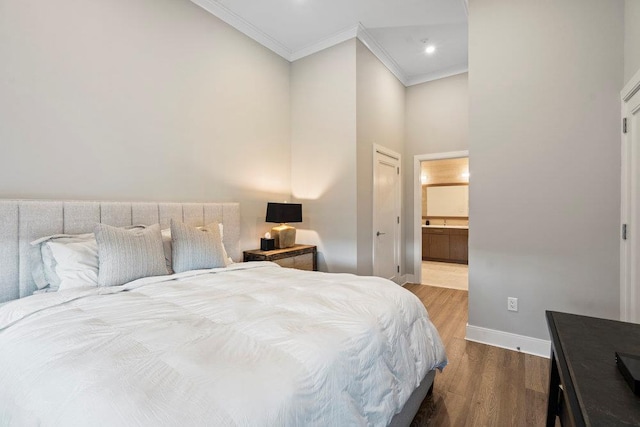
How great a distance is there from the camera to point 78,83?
7.00 feet

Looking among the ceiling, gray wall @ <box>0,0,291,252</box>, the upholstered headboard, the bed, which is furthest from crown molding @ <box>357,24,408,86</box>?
the bed

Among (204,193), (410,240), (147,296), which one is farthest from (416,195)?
(147,296)

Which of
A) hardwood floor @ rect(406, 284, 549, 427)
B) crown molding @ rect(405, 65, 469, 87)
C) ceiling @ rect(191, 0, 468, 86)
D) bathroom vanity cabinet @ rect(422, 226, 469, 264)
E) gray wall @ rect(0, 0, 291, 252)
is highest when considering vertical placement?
ceiling @ rect(191, 0, 468, 86)

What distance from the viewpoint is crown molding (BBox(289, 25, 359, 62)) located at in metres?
3.43

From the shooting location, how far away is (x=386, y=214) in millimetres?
4273

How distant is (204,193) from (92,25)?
156 centimetres

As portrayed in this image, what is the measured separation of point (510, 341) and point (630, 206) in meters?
1.40

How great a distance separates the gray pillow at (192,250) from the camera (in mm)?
2173

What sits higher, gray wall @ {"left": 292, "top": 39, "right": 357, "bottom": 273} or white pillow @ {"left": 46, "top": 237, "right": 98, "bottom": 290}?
gray wall @ {"left": 292, "top": 39, "right": 357, "bottom": 273}

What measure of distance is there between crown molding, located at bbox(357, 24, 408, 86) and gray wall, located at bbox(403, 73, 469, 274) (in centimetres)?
39

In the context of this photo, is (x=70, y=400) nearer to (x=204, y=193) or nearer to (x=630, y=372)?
(x=630, y=372)

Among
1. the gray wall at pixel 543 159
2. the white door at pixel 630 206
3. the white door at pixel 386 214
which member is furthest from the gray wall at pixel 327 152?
the white door at pixel 630 206

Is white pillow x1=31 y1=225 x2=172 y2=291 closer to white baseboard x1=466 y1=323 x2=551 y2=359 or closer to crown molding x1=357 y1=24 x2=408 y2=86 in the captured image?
white baseboard x1=466 y1=323 x2=551 y2=359

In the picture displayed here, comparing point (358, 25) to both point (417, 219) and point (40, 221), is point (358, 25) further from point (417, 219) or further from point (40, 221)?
point (40, 221)
